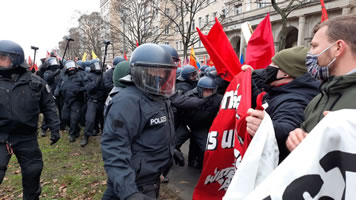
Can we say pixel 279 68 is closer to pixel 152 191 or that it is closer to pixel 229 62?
pixel 229 62

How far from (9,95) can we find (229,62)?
9.06 feet

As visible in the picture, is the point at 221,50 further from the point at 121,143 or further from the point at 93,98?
the point at 93,98

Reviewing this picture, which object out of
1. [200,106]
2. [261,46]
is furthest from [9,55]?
[261,46]

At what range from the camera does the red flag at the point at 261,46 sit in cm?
304

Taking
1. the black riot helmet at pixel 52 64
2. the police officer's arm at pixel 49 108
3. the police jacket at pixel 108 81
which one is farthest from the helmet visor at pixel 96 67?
the police officer's arm at pixel 49 108

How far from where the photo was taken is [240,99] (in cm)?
253

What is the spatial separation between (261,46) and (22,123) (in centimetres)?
312

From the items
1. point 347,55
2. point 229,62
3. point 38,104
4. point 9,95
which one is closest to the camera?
point 347,55

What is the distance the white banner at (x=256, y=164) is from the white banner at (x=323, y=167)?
0.72 feet

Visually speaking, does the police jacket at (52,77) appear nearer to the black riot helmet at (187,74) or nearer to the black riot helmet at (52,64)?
the black riot helmet at (52,64)

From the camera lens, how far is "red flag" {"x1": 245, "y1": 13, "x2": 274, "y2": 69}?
3035 mm

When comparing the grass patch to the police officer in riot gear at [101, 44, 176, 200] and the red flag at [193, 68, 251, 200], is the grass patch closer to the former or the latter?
the red flag at [193, 68, 251, 200]

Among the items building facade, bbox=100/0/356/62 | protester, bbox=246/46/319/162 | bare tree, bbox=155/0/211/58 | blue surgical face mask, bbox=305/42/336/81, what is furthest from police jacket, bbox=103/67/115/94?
building facade, bbox=100/0/356/62

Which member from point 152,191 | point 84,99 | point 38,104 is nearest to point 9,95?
point 38,104
